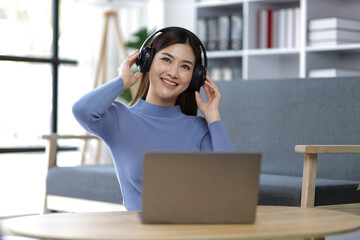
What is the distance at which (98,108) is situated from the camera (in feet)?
5.12

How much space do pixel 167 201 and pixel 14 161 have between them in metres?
3.61

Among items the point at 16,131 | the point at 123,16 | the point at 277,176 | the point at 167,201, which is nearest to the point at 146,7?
the point at 123,16

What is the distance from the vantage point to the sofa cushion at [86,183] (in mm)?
2729

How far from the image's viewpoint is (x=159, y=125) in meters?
1.67

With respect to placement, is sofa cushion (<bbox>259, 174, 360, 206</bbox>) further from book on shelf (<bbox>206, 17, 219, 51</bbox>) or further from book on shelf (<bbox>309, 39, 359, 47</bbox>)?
book on shelf (<bbox>206, 17, 219, 51</bbox>)

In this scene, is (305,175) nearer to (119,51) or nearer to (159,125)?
(159,125)

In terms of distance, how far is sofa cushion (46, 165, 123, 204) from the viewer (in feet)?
8.95

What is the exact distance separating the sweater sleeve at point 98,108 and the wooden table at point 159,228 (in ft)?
1.31

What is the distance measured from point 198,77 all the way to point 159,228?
787mm

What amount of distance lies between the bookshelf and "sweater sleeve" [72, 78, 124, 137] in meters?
2.24

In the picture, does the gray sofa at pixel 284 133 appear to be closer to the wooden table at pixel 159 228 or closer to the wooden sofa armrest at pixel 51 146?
the wooden sofa armrest at pixel 51 146

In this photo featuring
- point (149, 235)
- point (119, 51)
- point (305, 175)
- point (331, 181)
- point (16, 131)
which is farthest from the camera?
point (119, 51)

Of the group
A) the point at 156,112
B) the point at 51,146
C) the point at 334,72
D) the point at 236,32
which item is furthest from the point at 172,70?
the point at 236,32

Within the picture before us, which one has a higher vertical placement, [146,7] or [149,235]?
[146,7]
